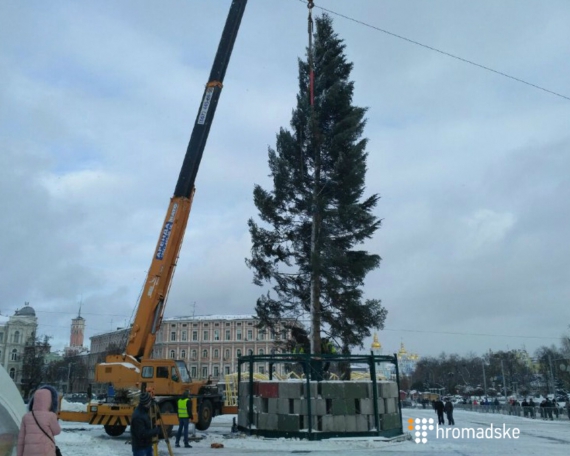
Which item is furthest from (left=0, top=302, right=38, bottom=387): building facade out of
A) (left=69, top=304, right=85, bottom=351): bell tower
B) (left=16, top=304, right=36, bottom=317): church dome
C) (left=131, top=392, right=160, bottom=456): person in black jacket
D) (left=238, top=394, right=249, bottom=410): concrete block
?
(left=131, top=392, right=160, bottom=456): person in black jacket

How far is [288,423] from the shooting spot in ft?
52.7

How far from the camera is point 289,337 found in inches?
977

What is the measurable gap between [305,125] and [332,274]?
7579 mm

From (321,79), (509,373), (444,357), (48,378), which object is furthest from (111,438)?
(444,357)

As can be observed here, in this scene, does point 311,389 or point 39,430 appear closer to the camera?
point 39,430

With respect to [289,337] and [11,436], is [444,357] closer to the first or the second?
[289,337]

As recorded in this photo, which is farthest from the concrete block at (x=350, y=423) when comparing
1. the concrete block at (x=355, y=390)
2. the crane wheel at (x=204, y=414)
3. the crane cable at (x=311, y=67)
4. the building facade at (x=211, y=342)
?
the building facade at (x=211, y=342)

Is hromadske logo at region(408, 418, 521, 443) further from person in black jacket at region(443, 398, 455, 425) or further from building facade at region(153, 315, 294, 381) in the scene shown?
building facade at region(153, 315, 294, 381)

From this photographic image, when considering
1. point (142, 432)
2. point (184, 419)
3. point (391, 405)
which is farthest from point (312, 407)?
point (142, 432)

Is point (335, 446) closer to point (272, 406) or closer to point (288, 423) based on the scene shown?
point (288, 423)

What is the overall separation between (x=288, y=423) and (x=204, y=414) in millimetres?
4450

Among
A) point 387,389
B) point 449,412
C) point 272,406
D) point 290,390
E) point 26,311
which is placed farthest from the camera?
point 26,311

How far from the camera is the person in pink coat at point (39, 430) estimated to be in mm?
4898

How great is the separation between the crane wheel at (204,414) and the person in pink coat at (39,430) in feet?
48.1
